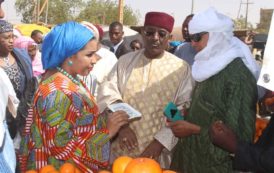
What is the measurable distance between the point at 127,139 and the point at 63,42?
1.12 m

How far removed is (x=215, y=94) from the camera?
2734 mm

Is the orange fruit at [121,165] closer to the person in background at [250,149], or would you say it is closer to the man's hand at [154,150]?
the person in background at [250,149]

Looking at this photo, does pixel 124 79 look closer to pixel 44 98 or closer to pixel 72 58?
pixel 72 58

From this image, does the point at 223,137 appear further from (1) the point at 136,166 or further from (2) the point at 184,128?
(2) the point at 184,128

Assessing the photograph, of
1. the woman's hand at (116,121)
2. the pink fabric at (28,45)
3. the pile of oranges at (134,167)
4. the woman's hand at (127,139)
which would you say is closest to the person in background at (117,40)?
the pink fabric at (28,45)

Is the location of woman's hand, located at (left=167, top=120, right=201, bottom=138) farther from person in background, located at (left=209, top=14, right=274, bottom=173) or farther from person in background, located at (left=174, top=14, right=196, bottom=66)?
person in background, located at (left=174, top=14, right=196, bottom=66)

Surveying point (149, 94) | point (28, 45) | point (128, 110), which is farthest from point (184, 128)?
point (28, 45)

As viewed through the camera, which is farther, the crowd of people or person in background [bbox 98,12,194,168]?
person in background [bbox 98,12,194,168]

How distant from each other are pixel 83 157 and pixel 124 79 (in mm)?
1193

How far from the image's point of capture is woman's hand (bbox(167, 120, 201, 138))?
9.18 feet

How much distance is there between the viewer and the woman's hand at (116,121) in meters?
2.62

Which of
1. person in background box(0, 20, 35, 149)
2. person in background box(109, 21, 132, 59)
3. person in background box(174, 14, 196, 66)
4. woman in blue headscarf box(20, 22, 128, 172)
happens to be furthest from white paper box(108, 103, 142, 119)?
person in background box(109, 21, 132, 59)


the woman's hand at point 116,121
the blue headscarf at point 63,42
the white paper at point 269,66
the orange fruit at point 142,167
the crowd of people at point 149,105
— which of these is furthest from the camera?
the woman's hand at point 116,121

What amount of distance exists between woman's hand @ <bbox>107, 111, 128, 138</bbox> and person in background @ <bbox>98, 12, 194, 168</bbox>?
61cm
